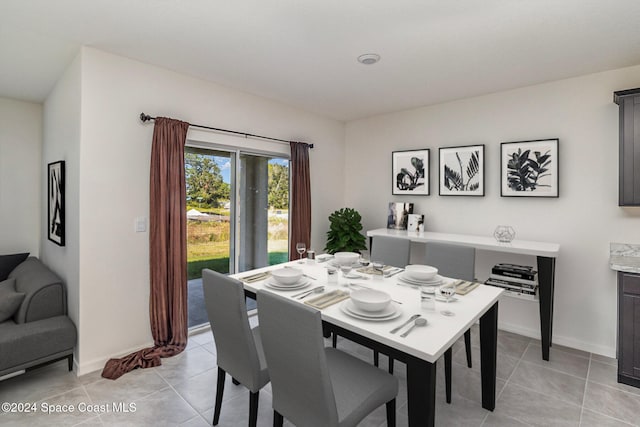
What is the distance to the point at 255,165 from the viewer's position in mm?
3834

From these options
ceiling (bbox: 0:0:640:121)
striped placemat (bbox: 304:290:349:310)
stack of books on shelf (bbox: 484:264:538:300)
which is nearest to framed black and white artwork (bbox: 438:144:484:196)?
ceiling (bbox: 0:0:640:121)

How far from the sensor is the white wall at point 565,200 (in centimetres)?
288

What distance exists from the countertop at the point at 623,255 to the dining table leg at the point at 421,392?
7.28 ft

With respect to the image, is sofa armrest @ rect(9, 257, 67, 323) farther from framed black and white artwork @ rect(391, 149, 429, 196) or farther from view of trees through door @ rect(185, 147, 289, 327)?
framed black and white artwork @ rect(391, 149, 429, 196)

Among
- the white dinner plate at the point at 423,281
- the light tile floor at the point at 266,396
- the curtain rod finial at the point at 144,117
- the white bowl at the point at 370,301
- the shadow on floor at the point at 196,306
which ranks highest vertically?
the curtain rod finial at the point at 144,117

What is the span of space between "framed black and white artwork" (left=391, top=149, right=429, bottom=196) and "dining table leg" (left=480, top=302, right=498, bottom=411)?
2.23 metres

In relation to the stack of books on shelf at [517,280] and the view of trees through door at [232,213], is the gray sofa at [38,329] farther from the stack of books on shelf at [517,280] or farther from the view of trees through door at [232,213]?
the stack of books on shelf at [517,280]

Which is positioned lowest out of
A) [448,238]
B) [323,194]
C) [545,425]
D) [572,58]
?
[545,425]

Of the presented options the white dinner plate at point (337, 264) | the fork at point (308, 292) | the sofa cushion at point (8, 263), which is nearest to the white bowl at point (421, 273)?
the white dinner plate at point (337, 264)

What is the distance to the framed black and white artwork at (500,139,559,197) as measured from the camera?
10.3ft

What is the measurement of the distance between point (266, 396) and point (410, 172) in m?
3.12

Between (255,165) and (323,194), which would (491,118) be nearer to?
(323,194)

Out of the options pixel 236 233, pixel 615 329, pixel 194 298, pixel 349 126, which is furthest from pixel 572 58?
pixel 194 298

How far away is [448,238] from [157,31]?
130 inches
